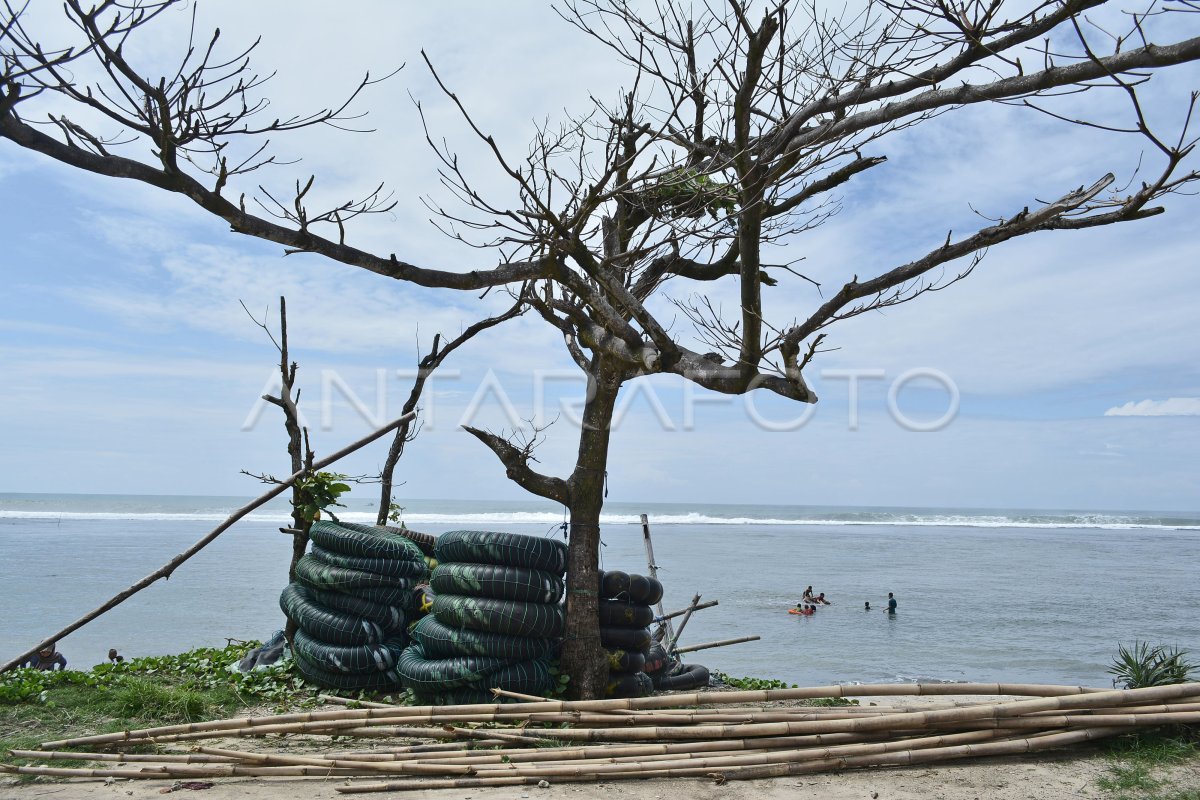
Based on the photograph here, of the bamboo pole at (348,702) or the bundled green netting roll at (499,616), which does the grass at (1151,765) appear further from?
the bamboo pole at (348,702)

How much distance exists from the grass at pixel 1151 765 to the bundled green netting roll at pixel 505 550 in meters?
3.75

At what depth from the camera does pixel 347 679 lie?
6.63 metres

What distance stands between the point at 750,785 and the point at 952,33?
12.4 ft

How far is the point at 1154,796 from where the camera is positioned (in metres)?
3.82

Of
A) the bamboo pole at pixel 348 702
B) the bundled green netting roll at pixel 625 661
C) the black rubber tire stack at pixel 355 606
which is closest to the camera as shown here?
the bamboo pole at pixel 348 702

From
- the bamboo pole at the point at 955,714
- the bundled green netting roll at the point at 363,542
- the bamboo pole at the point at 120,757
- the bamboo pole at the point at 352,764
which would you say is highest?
the bundled green netting roll at the point at 363,542

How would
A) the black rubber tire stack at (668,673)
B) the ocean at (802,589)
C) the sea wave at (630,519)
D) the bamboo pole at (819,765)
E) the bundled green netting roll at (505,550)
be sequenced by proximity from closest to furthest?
the bamboo pole at (819,765), the bundled green netting roll at (505,550), the black rubber tire stack at (668,673), the ocean at (802,589), the sea wave at (630,519)

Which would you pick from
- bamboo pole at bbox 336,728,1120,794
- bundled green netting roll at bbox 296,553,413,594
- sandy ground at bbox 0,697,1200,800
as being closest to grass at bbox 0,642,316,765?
bundled green netting roll at bbox 296,553,413,594

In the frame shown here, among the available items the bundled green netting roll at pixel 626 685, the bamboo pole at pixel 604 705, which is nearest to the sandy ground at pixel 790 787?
the bamboo pole at pixel 604 705

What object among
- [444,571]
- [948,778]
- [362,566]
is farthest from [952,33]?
[362,566]

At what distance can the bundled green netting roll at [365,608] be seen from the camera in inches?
267

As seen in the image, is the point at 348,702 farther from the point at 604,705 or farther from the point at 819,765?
the point at 819,765

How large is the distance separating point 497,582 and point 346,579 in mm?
1316

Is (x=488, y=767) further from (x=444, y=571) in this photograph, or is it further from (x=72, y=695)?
(x=72, y=695)
